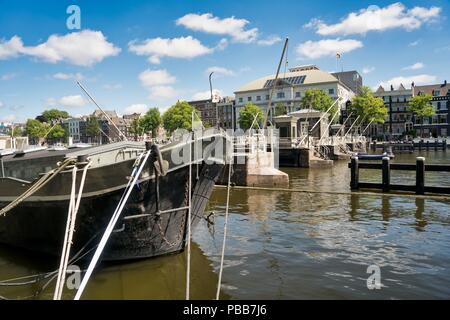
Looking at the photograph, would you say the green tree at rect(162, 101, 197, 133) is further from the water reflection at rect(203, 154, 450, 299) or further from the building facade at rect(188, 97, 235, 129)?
the water reflection at rect(203, 154, 450, 299)

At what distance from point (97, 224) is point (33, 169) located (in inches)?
130

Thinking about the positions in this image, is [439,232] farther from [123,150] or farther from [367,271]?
[123,150]

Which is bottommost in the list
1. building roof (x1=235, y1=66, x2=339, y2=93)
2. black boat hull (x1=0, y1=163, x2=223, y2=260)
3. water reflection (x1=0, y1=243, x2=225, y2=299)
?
water reflection (x1=0, y1=243, x2=225, y2=299)

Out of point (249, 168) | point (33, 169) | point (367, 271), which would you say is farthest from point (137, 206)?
point (249, 168)

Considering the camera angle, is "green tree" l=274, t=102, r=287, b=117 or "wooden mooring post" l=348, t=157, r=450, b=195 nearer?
"wooden mooring post" l=348, t=157, r=450, b=195

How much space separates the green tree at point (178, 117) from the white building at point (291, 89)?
2340cm

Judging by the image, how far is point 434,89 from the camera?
307 feet

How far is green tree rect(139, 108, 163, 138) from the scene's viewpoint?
327 ft

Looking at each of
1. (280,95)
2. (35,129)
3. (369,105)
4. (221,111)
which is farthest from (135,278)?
(35,129)

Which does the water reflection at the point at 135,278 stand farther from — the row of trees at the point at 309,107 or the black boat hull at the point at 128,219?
the row of trees at the point at 309,107

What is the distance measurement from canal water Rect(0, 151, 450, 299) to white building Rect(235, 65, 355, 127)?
280 feet

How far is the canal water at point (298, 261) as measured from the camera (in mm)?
8016

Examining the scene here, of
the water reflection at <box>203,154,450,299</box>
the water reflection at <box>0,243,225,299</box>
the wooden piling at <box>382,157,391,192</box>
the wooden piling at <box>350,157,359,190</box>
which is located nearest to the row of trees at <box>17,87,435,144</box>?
the wooden piling at <box>350,157,359,190</box>

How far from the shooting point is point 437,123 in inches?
3546
